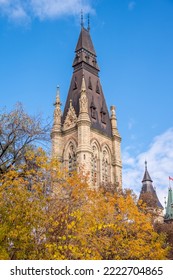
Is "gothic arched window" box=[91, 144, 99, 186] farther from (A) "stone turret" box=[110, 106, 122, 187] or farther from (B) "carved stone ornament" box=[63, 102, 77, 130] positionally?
(B) "carved stone ornament" box=[63, 102, 77, 130]

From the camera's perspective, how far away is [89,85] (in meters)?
65.4

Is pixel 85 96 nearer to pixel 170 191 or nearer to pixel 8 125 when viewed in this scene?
pixel 170 191

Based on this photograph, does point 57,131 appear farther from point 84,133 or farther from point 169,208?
point 169,208

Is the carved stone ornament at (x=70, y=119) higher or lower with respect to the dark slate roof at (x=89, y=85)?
lower

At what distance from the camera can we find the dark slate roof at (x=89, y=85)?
6318cm

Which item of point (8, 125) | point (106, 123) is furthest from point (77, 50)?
point (8, 125)

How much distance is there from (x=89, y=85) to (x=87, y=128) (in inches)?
406

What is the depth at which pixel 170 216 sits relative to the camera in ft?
226

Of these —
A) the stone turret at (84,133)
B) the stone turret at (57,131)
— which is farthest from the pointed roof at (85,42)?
the stone turret at (84,133)

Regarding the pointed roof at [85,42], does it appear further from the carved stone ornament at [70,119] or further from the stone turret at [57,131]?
the carved stone ornament at [70,119]

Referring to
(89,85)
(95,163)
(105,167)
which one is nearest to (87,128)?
(95,163)

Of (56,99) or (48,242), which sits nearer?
(48,242)

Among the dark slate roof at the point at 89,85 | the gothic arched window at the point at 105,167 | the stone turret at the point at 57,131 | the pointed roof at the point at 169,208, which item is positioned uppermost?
the dark slate roof at the point at 89,85
